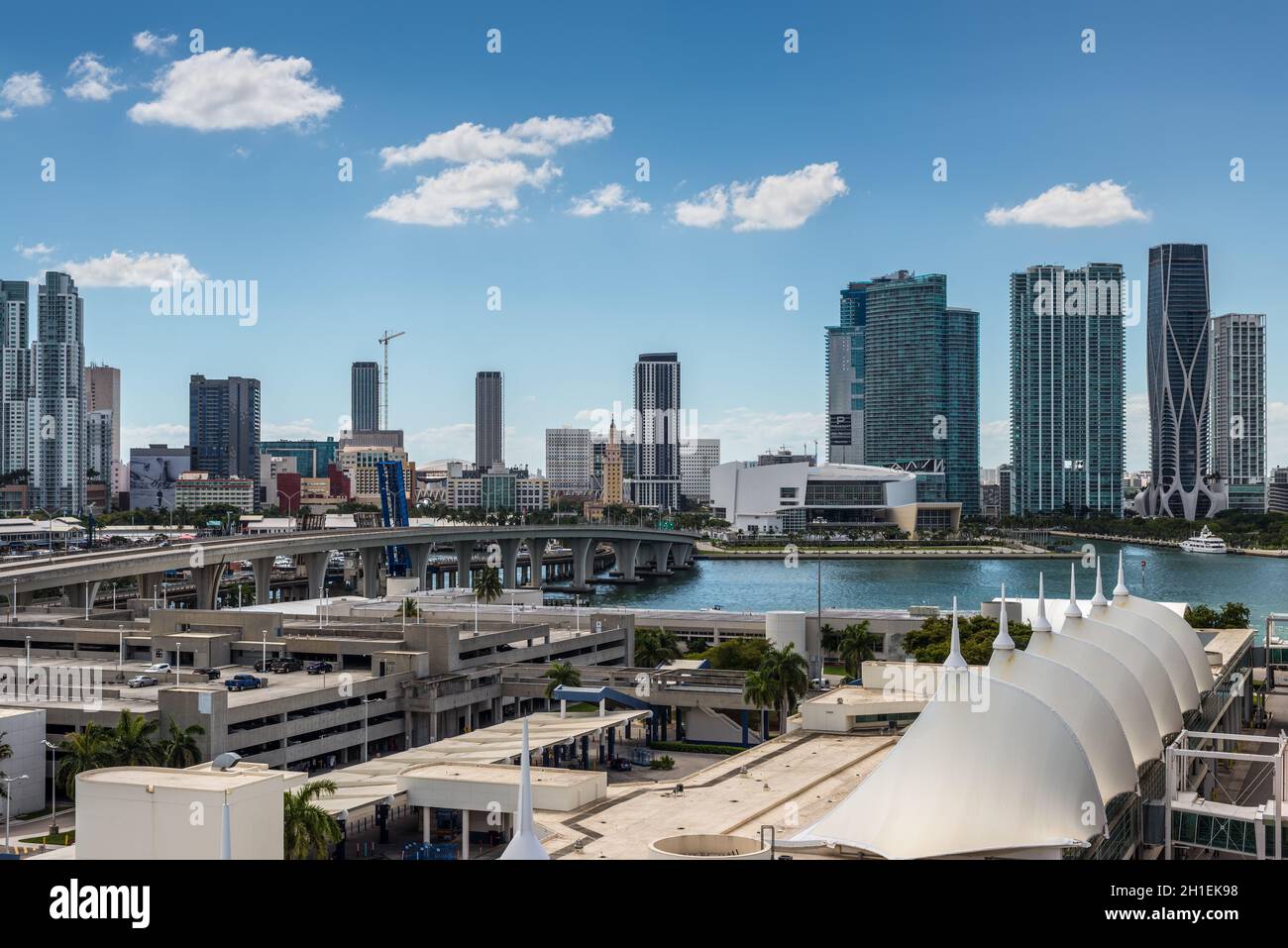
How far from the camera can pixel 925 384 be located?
180375 mm

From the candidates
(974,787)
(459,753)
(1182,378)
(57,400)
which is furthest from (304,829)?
(1182,378)

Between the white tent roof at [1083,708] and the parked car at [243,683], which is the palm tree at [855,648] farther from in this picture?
the white tent roof at [1083,708]

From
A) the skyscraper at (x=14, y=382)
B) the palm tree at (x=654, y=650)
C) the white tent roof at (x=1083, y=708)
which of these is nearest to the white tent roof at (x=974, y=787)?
the white tent roof at (x=1083, y=708)

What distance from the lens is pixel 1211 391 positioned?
591ft

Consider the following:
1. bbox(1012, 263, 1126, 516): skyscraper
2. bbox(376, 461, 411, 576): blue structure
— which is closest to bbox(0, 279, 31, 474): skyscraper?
bbox(376, 461, 411, 576): blue structure

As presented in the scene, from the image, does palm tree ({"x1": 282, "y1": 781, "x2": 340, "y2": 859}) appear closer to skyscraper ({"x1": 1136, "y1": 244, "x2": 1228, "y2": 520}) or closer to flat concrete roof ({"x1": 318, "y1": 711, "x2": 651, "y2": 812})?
flat concrete roof ({"x1": 318, "y1": 711, "x2": 651, "y2": 812})

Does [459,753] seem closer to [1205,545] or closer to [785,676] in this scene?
[785,676]

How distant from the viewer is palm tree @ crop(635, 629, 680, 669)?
4222cm

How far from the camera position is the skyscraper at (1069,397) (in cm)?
17900

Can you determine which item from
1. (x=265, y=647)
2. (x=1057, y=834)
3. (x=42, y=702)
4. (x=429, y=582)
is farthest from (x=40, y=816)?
(x=429, y=582)

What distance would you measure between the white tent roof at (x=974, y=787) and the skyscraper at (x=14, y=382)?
147m

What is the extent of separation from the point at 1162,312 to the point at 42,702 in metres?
172

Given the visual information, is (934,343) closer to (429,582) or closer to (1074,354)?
(1074,354)

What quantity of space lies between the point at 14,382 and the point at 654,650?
409ft
